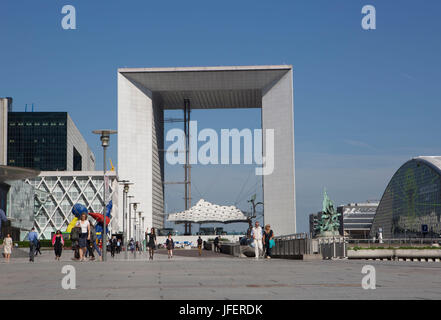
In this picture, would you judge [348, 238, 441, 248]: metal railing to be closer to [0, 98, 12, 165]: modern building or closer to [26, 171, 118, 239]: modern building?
[26, 171, 118, 239]: modern building

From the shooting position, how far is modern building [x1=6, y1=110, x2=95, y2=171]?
162 m

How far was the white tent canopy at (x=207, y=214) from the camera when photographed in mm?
123688

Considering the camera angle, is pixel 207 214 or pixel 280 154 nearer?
pixel 280 154

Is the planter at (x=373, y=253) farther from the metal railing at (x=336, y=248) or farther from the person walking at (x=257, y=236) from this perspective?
the person walking at (x=257, y=236)

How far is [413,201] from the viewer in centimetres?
13500

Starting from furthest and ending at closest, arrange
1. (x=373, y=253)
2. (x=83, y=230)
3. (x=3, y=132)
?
(x=3, y=132)
(x=373, y=253)
(x=83, y=230)

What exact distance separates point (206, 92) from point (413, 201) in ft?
163

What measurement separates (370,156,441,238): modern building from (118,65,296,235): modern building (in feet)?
82.9

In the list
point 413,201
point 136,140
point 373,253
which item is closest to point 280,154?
point 136,140

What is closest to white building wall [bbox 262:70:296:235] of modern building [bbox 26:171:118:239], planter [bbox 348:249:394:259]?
modern building [bbox 26:171:118:239]

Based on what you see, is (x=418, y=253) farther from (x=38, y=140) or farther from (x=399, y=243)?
(x=38, y=140)

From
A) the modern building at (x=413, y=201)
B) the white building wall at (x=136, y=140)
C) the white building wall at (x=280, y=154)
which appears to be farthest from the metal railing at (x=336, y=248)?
the modern building at (x=413, y=201)
